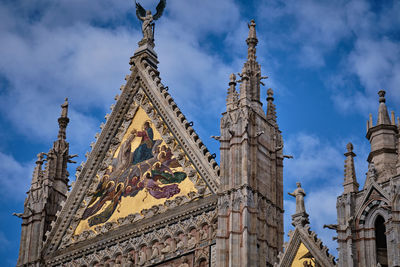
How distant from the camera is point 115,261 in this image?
28.2 m

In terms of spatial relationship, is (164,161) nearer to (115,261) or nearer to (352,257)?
(115,261)

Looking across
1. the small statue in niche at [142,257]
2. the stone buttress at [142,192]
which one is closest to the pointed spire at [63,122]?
the stone buttress at [142,192]

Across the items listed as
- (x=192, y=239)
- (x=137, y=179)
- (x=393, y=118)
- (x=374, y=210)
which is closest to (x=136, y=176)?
(x=137, y=179)

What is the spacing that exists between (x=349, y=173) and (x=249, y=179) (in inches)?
117

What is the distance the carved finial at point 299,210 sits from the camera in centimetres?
2516

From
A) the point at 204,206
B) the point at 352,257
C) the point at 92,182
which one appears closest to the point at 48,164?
the point at 92,182

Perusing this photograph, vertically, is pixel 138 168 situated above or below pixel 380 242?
above

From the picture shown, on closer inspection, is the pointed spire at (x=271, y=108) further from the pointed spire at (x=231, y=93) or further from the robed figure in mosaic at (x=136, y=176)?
the robed figure in mosaic at (x=136, y=176)

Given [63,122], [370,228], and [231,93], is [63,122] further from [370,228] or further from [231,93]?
[370,228]

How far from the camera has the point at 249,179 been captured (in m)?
26.2

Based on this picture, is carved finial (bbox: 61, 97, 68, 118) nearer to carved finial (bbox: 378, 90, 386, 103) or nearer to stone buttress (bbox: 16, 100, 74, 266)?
stone buttress (bbox: 16, 100, 74, 266)

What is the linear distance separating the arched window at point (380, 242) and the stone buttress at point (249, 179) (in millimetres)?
3214

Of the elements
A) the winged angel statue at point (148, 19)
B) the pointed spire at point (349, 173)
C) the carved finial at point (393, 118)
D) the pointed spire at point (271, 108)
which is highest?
the winged angel statue at point (148, 19)

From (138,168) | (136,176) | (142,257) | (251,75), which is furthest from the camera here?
(138,168)
